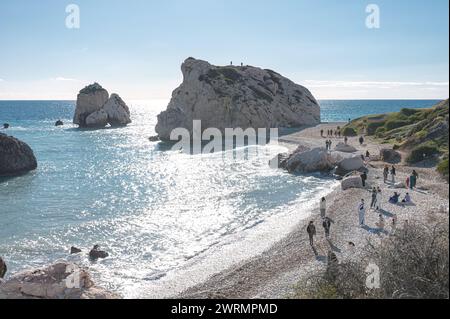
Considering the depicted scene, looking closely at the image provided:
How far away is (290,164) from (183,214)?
18748 millimetres

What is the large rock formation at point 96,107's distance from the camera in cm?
11450

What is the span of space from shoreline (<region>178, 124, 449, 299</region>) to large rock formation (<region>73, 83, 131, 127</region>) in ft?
311

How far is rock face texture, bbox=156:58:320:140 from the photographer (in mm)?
85688

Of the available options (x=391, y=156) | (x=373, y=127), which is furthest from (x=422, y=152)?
(x=373, y=127)

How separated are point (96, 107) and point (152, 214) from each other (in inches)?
3655

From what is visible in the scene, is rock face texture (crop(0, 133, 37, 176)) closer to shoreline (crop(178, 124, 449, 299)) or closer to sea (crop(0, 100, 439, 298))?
sea (crop(0, 100, 439, 298))

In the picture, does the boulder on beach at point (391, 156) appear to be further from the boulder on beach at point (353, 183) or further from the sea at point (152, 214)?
the boulder on beach at point (353, 183)

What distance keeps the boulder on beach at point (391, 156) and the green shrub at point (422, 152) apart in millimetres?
2356

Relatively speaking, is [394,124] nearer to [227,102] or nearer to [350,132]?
[350,132]

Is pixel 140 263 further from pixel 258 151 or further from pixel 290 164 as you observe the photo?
pixel 258 151

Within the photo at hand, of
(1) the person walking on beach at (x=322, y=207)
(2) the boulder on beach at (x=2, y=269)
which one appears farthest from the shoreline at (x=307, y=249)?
(2) the boulder on beach at (x=2, y=269)

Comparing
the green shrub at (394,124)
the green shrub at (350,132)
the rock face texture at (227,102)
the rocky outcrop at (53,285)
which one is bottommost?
the rocky outcrop at (53,285)

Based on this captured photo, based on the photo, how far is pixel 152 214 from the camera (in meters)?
31.2

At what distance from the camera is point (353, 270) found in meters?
12.9
